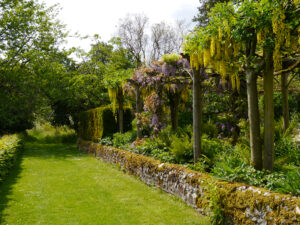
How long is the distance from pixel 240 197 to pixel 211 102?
29.7 ft

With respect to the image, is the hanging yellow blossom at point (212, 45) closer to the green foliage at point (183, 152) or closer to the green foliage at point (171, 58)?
the green foliage at point (183, 152)

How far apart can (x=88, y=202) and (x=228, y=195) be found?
3.10m

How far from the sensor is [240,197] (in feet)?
11.5

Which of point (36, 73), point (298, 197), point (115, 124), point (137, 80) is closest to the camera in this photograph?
point (298, 197)

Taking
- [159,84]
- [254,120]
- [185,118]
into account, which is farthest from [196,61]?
[185,118]

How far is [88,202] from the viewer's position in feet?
17.9

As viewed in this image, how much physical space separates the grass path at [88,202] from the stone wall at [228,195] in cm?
22

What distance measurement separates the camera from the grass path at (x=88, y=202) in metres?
4.43

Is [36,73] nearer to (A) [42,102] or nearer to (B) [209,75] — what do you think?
(A) [42,102]

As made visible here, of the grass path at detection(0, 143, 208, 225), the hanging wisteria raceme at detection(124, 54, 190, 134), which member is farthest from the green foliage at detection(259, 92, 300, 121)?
the grass path at detection(0, 143, 208, 225)

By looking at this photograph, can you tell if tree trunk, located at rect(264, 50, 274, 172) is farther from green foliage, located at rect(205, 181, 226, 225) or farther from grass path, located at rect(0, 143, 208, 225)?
grass path, located at rect(0, 143, 208, 225)

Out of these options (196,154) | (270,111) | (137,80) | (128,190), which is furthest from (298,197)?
(137,80)

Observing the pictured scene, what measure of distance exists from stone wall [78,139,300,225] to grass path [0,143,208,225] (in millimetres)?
223

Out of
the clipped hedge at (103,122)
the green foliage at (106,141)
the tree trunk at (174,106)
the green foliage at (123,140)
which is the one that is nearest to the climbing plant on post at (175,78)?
the tree trunk at (174,106)
